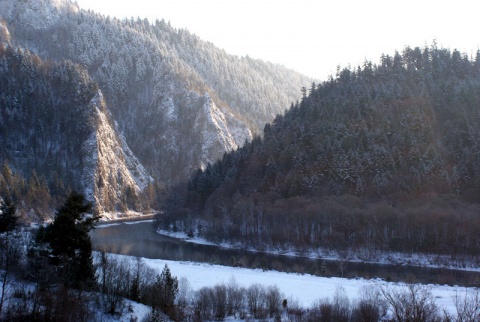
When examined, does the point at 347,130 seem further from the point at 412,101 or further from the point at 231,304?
the point at 231,304

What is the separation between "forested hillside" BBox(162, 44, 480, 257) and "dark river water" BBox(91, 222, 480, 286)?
665 cm

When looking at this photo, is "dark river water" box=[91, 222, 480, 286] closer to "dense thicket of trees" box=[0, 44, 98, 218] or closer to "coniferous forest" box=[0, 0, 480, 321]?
"coniferous forest" box=[0, 0, 480, 321]

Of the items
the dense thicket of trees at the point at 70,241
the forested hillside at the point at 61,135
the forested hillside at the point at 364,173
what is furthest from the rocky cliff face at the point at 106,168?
the dense thicket of trees at the point at 70,241

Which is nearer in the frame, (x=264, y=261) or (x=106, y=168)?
(x=264, y=261)

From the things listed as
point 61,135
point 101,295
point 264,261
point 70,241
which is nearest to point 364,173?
point 264,261

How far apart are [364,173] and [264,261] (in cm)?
3932

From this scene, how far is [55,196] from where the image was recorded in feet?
435

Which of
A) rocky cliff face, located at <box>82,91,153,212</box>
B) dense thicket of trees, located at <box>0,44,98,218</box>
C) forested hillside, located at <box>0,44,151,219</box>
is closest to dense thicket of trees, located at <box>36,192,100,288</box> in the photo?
forested hillside, located at <box>0,44,151,219</box>

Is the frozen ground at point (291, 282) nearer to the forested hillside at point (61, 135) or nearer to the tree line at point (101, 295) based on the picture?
the tree line at point (101, 295)

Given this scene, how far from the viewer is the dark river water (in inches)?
2167

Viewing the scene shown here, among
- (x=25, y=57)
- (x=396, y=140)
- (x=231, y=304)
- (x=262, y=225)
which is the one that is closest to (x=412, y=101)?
(x=396, y=140)

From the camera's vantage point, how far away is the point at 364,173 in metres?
94.2

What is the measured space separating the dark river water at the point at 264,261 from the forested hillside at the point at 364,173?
6.65 metres

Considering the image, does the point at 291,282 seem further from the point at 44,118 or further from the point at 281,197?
the point at 44,118
